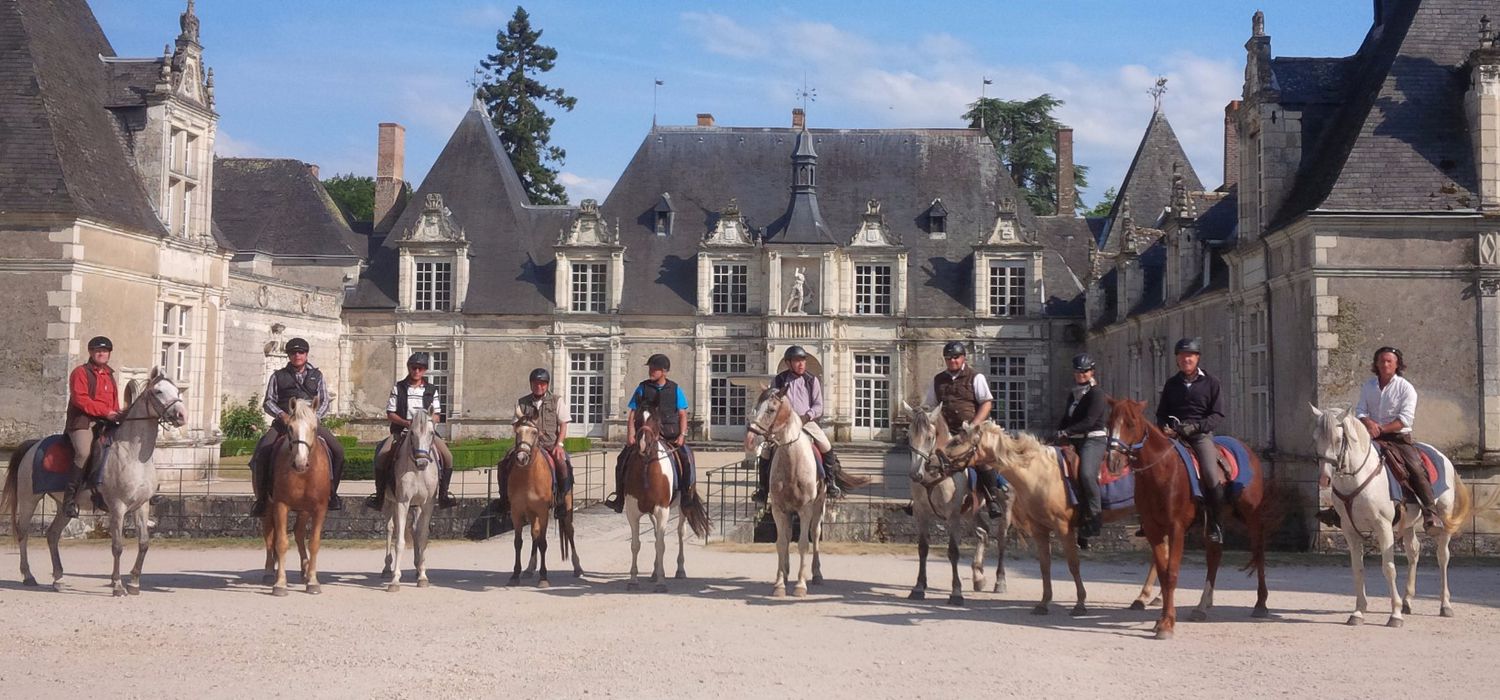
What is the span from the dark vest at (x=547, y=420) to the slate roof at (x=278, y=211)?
24.6 metres

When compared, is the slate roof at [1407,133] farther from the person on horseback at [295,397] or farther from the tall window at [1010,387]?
the tall window at [1010,387]

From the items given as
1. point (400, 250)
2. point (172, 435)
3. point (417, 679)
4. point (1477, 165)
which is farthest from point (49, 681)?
point (400, 250)

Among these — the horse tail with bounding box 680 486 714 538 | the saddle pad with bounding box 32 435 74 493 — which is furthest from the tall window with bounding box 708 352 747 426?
→ the saddle pad with bounding box 32 435 74 493

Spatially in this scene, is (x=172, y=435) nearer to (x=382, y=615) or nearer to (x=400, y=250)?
(x=382, y=615)

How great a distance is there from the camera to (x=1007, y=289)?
32.3m

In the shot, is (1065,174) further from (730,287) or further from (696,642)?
(696,642)

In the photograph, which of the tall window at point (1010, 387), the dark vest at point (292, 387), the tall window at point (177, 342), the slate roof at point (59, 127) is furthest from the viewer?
the tall window at point (1010, 387)

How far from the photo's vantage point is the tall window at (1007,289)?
1273 inches

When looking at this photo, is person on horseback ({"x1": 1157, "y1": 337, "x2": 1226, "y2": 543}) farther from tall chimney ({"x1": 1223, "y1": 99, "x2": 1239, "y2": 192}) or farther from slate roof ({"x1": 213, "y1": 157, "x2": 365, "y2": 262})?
slate roof ({"x1": 213, "y1": 157, "x2": 365, "y2": 262})

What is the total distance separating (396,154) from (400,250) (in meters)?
5.35

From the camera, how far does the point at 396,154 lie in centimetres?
3653

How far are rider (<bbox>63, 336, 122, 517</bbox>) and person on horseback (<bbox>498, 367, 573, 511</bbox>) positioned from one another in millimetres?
3158

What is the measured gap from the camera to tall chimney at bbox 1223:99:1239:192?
1199 inches

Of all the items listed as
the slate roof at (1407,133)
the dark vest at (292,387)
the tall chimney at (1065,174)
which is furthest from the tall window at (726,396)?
the dark vest at (292,387)
